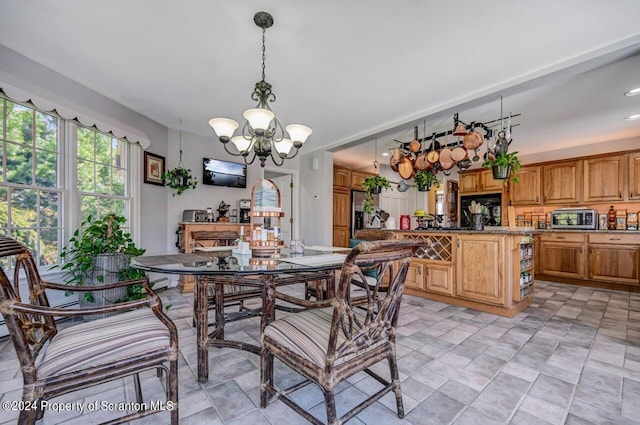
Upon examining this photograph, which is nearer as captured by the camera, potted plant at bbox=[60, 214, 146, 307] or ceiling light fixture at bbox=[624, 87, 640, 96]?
potted plant at bbox=[60, 214, 146, 307]

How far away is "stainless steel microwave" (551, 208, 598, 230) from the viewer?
4586 mm

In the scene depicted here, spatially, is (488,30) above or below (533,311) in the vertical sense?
above

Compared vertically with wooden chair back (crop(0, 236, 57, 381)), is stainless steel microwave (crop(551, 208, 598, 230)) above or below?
above

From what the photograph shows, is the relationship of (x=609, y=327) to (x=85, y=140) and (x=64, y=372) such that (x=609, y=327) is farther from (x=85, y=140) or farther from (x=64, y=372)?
(x=85, y=140)

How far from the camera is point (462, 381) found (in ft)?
5.73

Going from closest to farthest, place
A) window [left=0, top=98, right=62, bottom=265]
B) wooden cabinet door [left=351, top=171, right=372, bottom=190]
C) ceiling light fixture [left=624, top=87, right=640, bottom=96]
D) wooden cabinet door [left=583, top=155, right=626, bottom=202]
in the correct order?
window [left=0, top=98, right=62, bottom=265] < ceiling light fixture [left=624, top=87, right=640, bottom=96] < wooden cabinet door [left=583, top=155, right=626, bottom=202] < wooden cabinet door [left=351, top=171, right=372, bottom=190]

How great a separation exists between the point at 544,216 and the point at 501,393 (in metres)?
5.13

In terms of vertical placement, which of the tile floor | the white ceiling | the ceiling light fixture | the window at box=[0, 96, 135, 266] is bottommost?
the tile floor

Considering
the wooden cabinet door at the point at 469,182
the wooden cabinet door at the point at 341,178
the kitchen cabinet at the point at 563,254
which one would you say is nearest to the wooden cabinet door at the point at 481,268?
the kitchen cabinet at the point at 563,254

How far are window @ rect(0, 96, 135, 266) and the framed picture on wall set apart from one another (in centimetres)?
38

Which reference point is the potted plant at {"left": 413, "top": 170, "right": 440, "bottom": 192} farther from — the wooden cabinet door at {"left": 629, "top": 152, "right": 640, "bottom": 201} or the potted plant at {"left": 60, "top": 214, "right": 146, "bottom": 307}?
the potted plant at {"left": 60, "top": 214, "right": 146, "bottom": 307}

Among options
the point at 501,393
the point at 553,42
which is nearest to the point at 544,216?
the point at 553,42

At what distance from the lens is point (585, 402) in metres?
1.55

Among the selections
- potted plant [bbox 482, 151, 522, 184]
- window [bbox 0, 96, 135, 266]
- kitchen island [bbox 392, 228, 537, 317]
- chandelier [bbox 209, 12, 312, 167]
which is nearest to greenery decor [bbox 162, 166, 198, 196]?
window [bbox 0, 96, 135, 266]
